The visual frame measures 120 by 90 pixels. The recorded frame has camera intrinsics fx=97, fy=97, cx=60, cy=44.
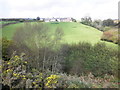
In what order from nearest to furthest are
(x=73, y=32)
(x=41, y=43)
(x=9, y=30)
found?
(x=41, y=43)
(x=9, y=30)
(x=73, y=32)

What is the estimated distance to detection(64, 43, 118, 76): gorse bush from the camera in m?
5.11

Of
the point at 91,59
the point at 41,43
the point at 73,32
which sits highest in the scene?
the point at 73,32

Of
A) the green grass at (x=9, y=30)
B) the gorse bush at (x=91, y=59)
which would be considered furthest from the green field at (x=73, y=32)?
the gorse bush at (x=91, y=59)

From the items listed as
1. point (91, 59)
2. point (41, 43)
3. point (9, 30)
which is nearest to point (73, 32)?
point (91, 59)

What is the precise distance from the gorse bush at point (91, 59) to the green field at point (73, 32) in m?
0.37

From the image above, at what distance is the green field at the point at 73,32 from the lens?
548cm

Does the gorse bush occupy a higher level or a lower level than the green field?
lower

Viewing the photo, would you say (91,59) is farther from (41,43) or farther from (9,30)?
(9,30)

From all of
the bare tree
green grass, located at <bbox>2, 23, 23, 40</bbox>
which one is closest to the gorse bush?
the bare tree

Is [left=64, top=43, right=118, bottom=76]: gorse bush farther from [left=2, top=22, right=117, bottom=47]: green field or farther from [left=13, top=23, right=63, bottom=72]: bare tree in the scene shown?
[left=13, top=23, right=63, bottom=72]: bare tree

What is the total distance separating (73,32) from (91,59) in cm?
188

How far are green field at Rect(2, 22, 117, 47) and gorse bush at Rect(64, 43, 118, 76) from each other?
37 cm

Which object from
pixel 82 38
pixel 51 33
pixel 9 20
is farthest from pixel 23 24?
pixel 82 38

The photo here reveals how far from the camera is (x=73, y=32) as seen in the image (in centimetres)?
586
